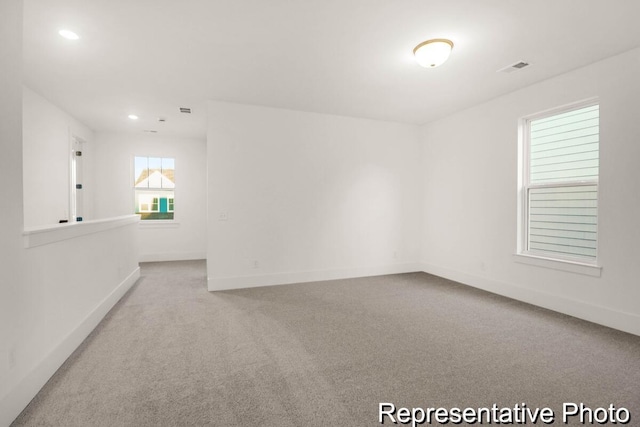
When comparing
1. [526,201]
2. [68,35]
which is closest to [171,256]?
[68,35]

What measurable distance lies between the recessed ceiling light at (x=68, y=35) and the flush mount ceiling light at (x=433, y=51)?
3069 mm

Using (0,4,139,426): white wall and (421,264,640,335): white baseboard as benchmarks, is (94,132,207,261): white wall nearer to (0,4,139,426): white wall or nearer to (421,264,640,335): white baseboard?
(0,4,139,426): white wall

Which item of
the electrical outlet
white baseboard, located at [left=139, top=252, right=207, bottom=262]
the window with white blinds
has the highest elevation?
the window with white blinds

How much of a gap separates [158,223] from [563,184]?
7.16m

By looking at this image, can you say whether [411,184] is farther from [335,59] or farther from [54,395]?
[54,395]

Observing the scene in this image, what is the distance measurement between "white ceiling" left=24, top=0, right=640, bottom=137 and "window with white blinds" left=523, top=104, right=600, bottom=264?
2.03 feet

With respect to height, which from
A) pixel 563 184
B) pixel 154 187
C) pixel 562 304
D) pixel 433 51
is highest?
pixel 433 51

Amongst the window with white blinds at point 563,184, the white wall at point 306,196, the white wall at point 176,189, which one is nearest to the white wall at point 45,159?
the white wall at point 176,189

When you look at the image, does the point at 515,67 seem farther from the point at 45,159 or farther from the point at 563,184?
the point at 45,159

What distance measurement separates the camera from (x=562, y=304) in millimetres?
3545

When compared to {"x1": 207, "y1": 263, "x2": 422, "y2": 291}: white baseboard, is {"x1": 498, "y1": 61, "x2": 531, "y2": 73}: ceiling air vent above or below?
above

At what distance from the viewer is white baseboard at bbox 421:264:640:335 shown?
9.89 feet

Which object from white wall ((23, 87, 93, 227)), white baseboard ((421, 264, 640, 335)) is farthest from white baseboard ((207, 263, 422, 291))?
white wall ((23, 87, 93, 227))

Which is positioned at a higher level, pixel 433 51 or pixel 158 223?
pixel 433 51
